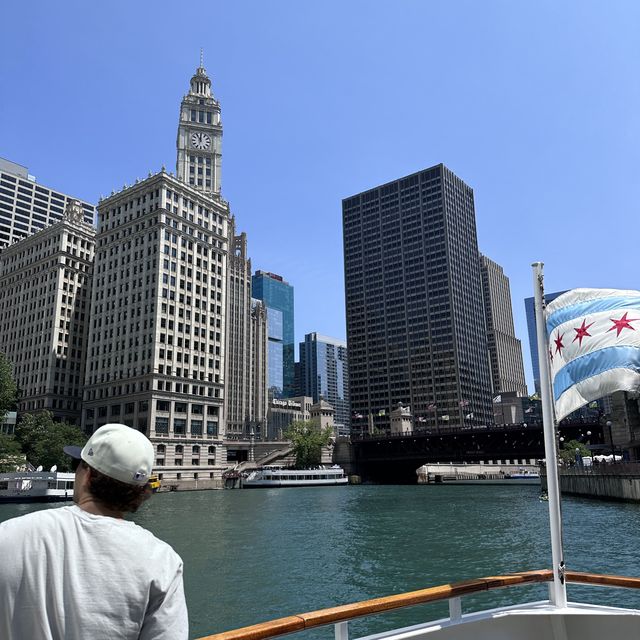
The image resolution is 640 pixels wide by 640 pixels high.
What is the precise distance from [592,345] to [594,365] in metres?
0.34

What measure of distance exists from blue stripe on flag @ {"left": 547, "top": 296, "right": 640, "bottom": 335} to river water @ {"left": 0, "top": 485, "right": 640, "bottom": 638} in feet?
42.0

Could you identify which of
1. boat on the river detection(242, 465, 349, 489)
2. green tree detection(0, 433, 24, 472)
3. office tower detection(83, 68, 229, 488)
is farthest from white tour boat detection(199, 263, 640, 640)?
boat on the river detection(242, 465, 349, 489)

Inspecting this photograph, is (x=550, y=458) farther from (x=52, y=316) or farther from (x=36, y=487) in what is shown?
(x=52, y=316)

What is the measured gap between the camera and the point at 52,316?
141 metres

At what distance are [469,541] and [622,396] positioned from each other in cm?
6399

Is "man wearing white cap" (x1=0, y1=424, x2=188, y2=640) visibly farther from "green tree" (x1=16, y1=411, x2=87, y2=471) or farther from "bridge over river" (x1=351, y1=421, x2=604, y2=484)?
"bridge over river" (x1=351, y1=421, x2=604, y2=484)

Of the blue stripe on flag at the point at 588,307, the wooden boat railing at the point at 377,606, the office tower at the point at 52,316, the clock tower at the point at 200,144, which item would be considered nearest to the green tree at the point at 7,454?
the office tower at the point at 52,316

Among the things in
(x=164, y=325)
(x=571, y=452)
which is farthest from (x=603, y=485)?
(x=164, y=325)

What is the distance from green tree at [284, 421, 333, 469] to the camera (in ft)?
488

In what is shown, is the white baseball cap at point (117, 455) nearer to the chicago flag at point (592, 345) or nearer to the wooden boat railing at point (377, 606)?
the wooden boat railing at point (377, 606)

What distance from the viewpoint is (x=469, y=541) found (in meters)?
36.0

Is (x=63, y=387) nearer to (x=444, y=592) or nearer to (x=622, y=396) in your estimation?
(x=622, y=396)

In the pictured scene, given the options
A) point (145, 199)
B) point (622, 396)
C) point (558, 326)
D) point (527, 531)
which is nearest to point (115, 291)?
point (145, 199)

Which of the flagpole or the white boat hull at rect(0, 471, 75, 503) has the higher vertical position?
the flagpole
